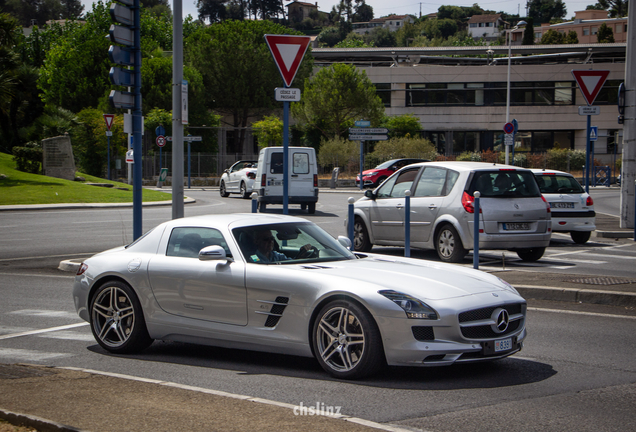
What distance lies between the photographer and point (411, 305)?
5555 mm

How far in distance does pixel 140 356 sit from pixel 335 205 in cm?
2211

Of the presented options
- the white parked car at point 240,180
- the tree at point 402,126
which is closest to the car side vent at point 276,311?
the white parked car at point 240,180

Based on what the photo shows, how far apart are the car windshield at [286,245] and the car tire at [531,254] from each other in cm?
737

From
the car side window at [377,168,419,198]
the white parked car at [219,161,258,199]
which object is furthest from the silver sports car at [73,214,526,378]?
the white parked car at [219,161,258,199]

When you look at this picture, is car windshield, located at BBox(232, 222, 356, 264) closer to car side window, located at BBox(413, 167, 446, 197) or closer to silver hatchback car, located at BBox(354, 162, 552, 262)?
silver hatchback car, located at BBox(354, 162, 552, 262)

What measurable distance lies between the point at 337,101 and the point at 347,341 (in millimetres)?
49087

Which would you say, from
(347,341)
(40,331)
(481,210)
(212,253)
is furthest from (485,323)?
(481,210)

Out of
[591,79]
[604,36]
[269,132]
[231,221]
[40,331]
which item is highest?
[604,36]

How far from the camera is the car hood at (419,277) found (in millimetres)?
5742

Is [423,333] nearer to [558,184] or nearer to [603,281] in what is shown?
[603,281]

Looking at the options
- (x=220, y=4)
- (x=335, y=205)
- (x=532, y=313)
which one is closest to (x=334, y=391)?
(x=532, y=313)

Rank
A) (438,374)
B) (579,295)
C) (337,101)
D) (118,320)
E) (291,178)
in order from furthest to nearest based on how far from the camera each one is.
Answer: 1. (337,101)
2. (291,178)
3. (579,295)
4. (118,320)
5. (438,374)

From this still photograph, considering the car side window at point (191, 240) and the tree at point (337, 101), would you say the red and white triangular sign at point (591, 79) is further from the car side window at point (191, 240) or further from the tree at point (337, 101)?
the tree at point (337, 101)

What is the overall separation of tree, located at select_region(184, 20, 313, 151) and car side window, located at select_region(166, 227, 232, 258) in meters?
54.7
